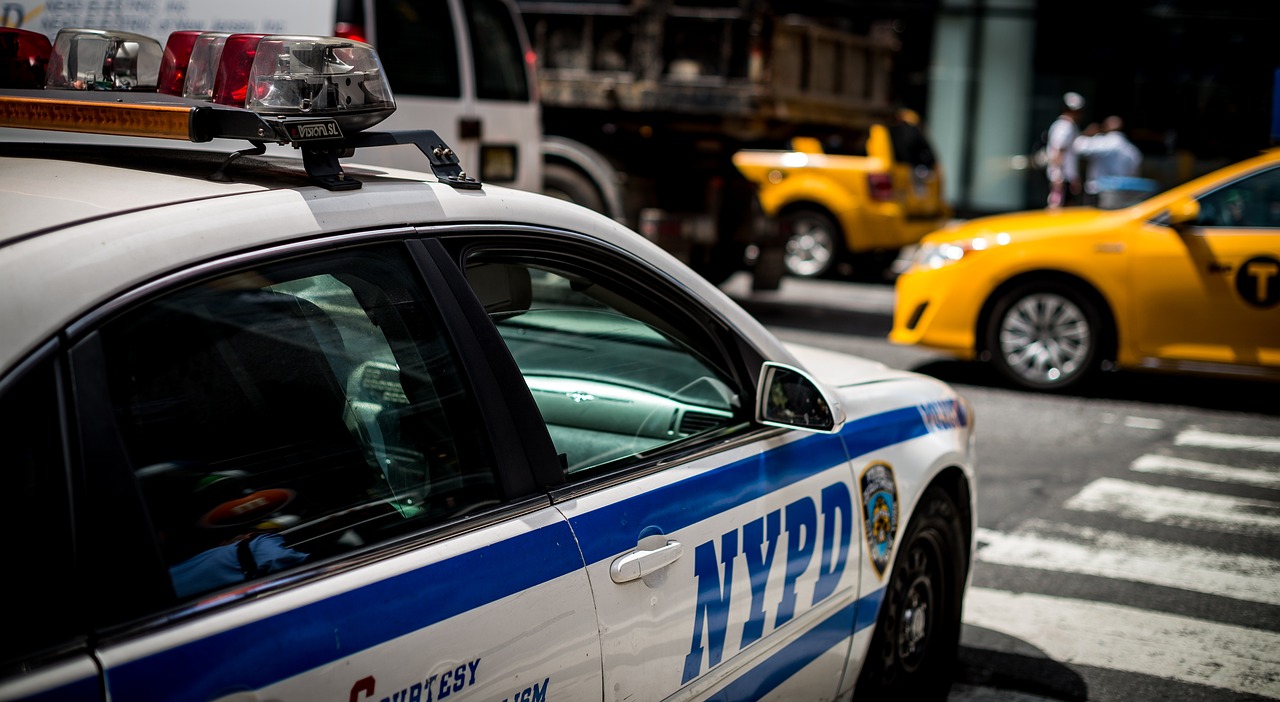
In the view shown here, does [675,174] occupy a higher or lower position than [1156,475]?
higher

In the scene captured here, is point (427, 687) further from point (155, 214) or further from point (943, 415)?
point (943, 415)

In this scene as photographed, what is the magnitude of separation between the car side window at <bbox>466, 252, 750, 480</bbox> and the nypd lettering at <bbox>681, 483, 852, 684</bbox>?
26 centimetres

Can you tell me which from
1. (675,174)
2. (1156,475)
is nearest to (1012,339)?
(1156,475)

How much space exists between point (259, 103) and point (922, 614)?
2429 millimetres

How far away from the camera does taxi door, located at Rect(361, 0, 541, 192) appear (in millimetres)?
→ 7918

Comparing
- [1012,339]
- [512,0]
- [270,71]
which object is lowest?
[1012,339]

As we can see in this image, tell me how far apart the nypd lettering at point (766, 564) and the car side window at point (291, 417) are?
588mm

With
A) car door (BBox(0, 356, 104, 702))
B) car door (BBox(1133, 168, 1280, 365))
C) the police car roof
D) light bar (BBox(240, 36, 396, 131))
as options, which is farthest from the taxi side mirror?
car door (BBox(0, 356, 104, 702))

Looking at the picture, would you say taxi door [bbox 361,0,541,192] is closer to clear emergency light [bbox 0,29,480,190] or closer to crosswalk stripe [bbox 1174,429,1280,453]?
crosswalk stripe [bbox 1174,429,1280,453]

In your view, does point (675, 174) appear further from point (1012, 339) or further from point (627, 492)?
point (627, 492)

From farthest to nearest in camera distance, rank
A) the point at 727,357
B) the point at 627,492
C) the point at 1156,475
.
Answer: the point at 1156,475, the point at 727,357, the point at 627,492

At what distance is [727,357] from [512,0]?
22.7 feet

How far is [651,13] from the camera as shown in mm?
10625

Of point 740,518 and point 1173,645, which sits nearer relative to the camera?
point 740,518
